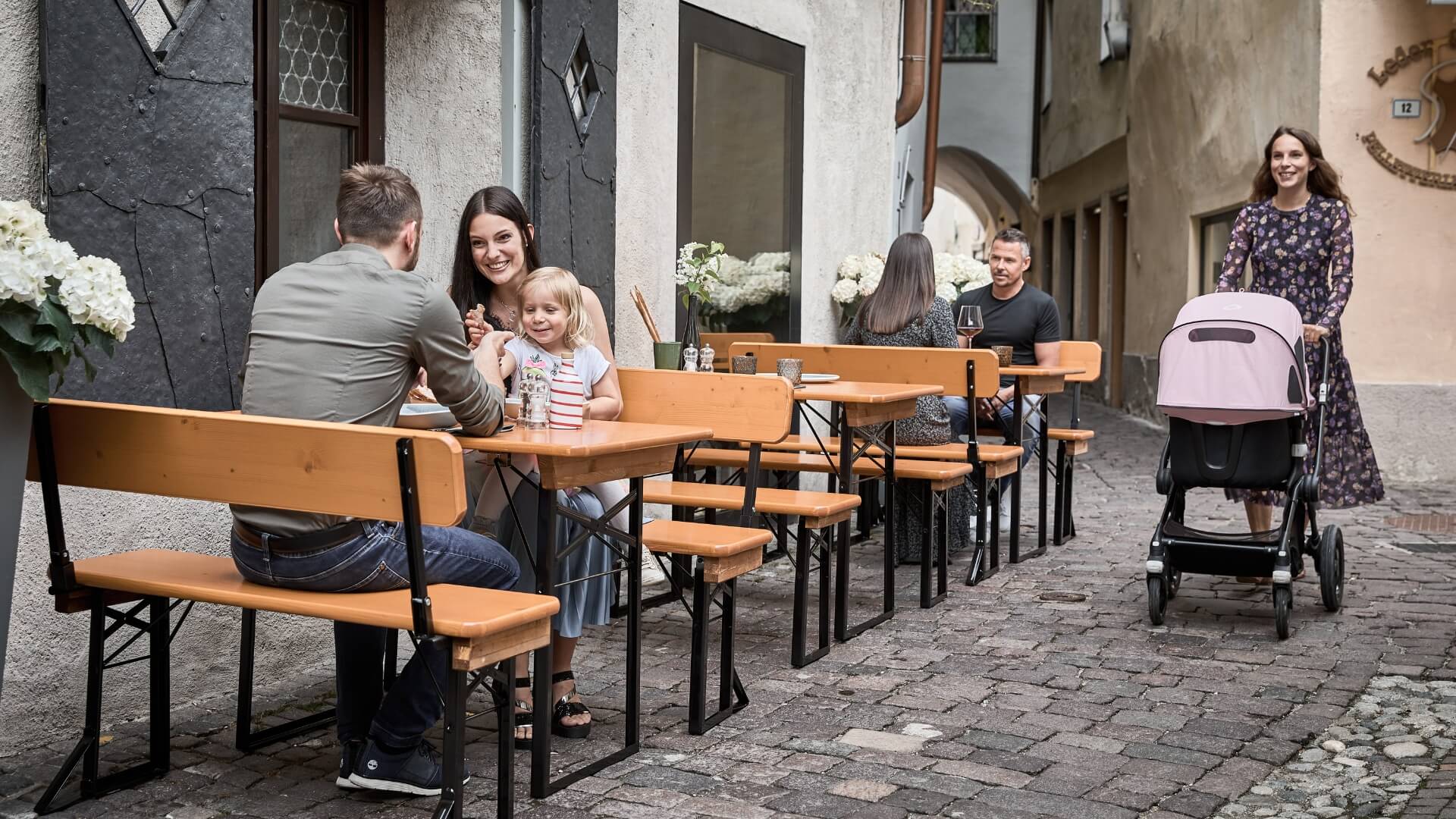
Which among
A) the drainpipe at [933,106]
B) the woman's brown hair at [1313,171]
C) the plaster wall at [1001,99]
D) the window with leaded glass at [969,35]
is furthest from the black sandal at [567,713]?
the window with leaded glass at [969,35]

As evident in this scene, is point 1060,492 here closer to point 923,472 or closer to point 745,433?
point 923,472

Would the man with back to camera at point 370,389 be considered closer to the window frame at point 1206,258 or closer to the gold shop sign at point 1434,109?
the gold shop sign at point 1434,109

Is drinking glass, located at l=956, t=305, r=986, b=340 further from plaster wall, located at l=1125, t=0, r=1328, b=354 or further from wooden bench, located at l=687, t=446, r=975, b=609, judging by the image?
plaster wall, located at l=1125, t=0, r=1328, b=354

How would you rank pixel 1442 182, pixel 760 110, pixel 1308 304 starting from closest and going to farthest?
pixel 1308 304 < pixel 760 110 < pixel 1442 182

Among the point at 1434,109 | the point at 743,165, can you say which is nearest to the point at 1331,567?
the point at 743,165

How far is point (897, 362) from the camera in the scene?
713 centimetres

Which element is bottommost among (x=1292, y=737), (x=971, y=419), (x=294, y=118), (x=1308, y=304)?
(x=1292, y=737)

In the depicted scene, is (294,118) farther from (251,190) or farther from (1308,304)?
(1308,304)

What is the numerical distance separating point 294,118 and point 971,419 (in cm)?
327

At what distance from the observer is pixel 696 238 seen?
8141 millimetres

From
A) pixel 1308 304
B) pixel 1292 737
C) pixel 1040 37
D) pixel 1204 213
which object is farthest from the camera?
pixel 1040 37

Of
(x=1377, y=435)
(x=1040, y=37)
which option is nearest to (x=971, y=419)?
(x=1377, y=435)

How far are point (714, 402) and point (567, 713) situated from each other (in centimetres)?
117

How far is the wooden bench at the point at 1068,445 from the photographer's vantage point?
332 inches
